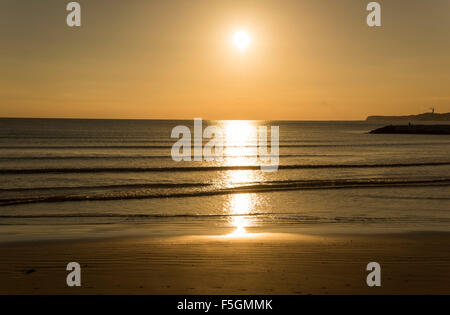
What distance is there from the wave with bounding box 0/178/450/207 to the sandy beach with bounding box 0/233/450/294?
28.3 ft

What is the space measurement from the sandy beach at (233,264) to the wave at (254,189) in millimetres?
8636

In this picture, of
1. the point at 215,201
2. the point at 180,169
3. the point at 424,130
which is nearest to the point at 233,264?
the point at 215,201

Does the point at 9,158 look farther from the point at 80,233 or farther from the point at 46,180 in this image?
the point at 80,233

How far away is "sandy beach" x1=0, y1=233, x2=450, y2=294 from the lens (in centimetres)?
718

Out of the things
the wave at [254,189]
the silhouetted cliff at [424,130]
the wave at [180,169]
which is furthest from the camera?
the silhouetted cliff at [424,130]

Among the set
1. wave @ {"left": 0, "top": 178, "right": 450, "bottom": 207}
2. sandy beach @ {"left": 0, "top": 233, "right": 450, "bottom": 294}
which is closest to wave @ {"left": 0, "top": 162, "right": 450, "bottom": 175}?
wave @ {"left": 0, "top": 178, "right": 450, "bottom": 207}

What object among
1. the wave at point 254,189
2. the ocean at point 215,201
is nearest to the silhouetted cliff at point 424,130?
the ocean at point 215,201

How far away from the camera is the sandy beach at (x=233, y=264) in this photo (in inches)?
283

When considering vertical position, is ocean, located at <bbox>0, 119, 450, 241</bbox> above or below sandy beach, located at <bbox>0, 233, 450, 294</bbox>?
above

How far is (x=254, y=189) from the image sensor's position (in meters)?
22.3

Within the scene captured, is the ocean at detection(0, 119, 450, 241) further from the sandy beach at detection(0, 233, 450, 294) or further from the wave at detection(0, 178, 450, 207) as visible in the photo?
the sandy beach at detection(0, 233, 450, 294)

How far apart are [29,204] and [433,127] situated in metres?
105

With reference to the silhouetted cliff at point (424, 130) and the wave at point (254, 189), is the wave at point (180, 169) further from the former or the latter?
the silhouetted cliff at point (424, 130)

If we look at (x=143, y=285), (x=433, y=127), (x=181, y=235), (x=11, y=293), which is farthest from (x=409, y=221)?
(x=433, y=127)
